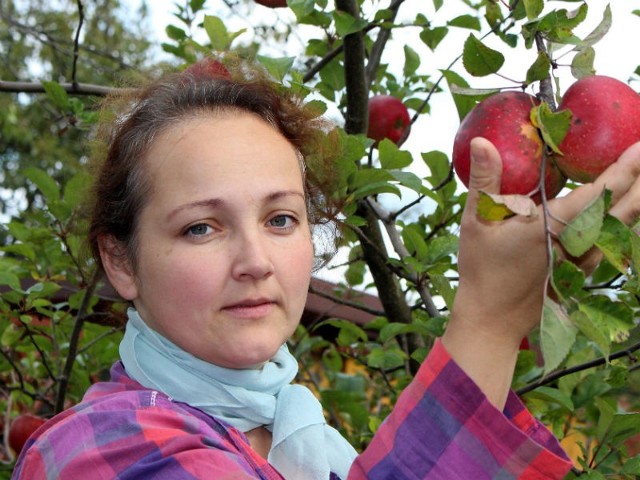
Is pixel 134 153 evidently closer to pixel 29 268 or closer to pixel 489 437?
pixel 489 437

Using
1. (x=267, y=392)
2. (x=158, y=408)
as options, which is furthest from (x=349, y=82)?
(x=158, y=408)

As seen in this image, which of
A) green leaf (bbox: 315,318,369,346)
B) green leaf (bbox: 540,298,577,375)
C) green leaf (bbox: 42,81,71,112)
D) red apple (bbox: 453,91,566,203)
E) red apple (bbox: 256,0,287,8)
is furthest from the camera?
green leaf (bbox: 315,318,369,346)


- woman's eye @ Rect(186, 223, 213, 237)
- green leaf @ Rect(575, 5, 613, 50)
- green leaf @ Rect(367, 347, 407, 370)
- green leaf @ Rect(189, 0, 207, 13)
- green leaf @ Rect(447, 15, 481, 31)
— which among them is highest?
green leaf @ Rect(575, 5, 613, 50)

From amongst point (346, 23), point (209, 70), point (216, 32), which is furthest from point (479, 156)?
point (216, 32)

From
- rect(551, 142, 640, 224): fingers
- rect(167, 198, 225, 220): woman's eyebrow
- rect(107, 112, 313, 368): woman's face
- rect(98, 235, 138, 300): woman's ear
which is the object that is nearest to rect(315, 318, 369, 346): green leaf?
rect(98, 235, 138, 300): woman's ear

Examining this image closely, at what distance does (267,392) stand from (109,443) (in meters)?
0.28

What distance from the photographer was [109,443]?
0.95 m

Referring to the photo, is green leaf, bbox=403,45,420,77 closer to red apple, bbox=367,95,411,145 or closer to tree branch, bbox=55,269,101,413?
red apple, bbox=367,95,411,145

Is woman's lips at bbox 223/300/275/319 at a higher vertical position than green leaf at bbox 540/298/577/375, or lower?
A: lower

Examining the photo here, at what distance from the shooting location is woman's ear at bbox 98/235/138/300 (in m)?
1.23

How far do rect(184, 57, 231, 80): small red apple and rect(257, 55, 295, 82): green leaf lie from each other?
0.08 meters

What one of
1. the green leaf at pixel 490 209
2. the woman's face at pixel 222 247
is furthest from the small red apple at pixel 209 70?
the green leaf at pixel 490 209

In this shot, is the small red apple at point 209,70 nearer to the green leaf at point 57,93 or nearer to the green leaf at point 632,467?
the green leaf at point 57,93

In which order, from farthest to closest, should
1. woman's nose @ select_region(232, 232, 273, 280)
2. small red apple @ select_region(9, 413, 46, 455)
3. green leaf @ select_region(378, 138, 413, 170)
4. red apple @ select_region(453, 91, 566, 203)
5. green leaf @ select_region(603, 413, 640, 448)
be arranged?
small red apple @ select_region(9, 413, 46, 455) < green leaf @ select_region(378, 138, 413, 170) < green leaf @ select_region(603, 413, 640, 448) < woman's nose @ select_region(232, 232, 273, 280) < red apple @ select_region(453, 91, 566, 203)
